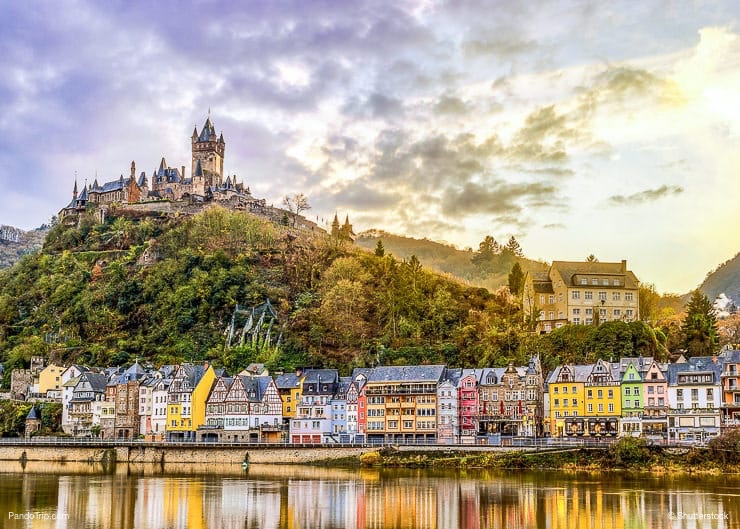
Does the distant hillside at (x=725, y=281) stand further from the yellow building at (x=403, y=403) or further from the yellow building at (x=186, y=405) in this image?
the yellow building at (x=186, y=405)

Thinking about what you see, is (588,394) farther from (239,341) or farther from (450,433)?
(239,341)

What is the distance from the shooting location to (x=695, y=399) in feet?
229

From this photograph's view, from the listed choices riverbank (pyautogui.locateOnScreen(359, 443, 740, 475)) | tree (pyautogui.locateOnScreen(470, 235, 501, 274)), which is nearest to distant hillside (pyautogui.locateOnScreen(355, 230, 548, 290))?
tree (pyautogui.locateOnScreen(470, 235, 501, 274))

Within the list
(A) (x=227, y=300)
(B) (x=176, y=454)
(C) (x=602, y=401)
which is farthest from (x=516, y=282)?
(B) (x=176, y=454)

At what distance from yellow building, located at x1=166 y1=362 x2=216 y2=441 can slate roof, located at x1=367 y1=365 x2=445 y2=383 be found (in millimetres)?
17336

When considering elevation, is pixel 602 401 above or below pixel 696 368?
below

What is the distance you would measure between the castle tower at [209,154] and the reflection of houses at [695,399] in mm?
98838

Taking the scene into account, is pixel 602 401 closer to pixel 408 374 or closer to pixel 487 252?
pixel 408 374

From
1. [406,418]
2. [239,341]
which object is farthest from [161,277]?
[406,418]

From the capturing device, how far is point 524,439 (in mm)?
68875

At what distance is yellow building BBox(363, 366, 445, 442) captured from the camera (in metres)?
78.1

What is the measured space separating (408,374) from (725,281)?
68.4 metres

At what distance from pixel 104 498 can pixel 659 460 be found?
37120 mm

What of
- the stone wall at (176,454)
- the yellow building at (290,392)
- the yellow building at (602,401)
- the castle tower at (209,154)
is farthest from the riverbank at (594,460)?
Answer: the castle tower at (209,154)
